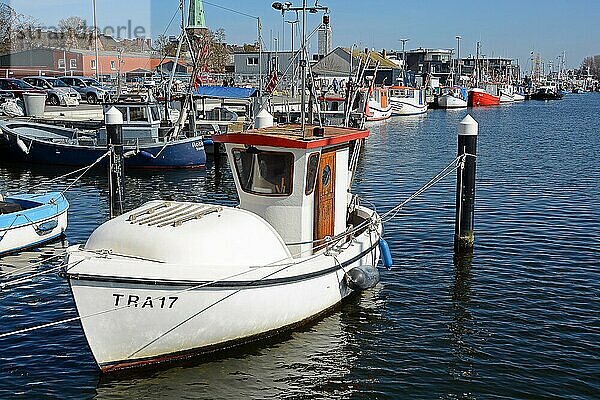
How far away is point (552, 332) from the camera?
13.4 meters

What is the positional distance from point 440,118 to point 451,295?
6278 cm

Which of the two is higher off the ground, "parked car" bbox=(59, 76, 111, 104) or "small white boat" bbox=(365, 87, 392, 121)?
"parked car" bbox=(59, 76, 111, 104)

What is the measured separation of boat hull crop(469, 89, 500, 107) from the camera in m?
103

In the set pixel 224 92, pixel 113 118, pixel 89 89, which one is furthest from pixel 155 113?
pixel 89 89

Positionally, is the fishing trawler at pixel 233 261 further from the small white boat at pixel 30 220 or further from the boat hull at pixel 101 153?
the boat hull at pixel 101 153

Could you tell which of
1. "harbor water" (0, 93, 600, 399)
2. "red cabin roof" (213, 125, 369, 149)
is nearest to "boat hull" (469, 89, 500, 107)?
"harbor water" (0, 93, 600, 399)

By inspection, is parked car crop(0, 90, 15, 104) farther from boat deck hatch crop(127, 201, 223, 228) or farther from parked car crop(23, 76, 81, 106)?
boat deck hatch crop(127, 201, 223, 228)

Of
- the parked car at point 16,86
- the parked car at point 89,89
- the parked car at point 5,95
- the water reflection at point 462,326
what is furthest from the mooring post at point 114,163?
the parked car at point 16,86

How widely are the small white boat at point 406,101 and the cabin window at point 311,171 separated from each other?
66.0 meters

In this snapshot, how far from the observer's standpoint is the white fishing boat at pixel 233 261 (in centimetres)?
1059

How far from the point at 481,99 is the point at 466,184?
295ft

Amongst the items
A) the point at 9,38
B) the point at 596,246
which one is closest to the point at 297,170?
the point at 596,246

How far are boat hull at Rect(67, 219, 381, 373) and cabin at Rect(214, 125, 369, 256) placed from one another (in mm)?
1027

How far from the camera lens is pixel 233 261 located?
37.7 ft
